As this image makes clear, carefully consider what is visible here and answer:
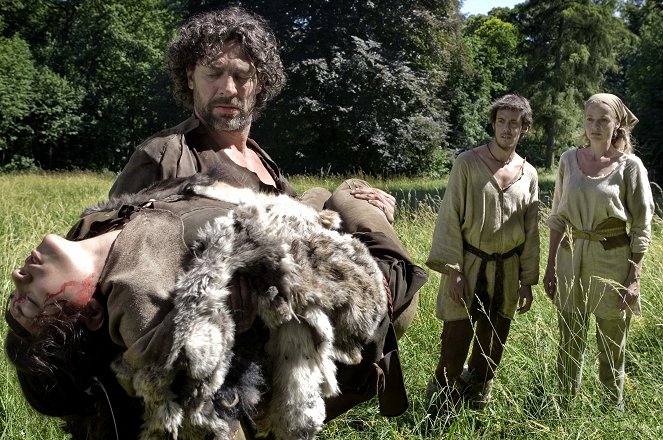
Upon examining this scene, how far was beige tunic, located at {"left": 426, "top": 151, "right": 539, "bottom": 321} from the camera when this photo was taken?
12.4 ft

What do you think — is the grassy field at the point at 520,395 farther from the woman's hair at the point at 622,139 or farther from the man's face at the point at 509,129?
the man's face at the point at 509,129

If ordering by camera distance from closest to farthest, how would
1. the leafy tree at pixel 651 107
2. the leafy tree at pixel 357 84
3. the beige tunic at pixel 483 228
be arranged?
the beige tunic at pixel 483 228, the leafy tree at pixel 651 107, the leafy tree at pixel 357 84

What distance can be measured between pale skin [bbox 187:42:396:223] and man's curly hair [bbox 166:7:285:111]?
23mm

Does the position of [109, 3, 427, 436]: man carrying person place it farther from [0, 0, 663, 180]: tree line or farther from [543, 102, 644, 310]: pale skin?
[0, 0, 663, 180]: tree line

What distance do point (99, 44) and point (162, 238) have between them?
3430 centimetres

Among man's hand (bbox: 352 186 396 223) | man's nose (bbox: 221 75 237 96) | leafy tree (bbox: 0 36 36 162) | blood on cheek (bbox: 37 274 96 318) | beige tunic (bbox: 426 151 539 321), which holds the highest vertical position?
man's nose (bbox: 221 75 237 96)

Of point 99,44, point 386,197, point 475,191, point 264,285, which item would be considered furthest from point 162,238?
point 99,44

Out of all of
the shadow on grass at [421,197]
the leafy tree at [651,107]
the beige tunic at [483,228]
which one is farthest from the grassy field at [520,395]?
the leafy tree at [651,107]

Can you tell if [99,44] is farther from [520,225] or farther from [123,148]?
[520,225]

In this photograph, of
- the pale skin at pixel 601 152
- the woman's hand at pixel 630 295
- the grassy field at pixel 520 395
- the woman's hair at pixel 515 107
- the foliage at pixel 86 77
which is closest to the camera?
the grassy field at pixel 520 395

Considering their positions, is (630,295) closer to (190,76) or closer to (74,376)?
(190,76)

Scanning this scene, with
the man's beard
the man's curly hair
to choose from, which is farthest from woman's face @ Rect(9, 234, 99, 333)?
the man's curly hair

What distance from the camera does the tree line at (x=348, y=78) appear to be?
21.4 m

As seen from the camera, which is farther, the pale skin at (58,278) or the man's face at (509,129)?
the man's face at (509,129)
